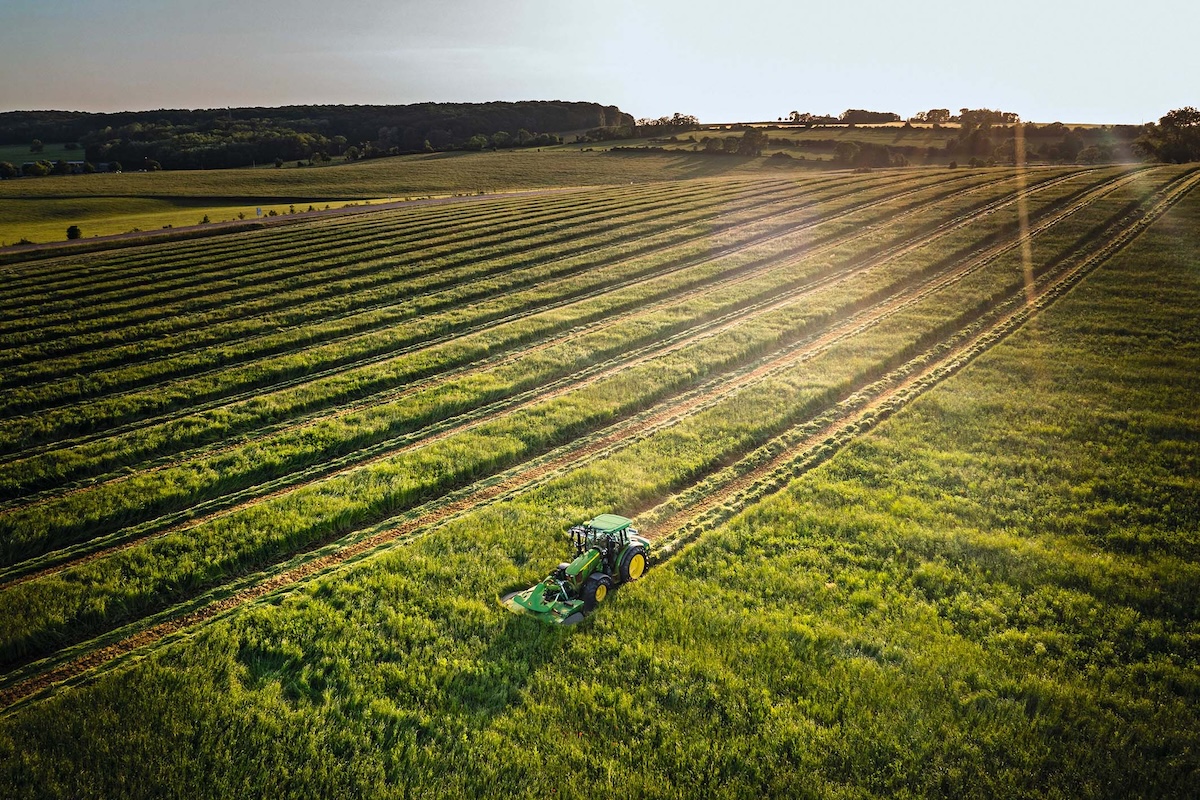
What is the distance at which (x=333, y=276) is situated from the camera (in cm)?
3872

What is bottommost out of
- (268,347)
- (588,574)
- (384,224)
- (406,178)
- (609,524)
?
(588,574)

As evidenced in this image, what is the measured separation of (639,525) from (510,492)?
3.30 m

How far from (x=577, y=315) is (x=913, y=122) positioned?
133 metres

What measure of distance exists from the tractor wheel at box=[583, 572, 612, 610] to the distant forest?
145695 millimetres

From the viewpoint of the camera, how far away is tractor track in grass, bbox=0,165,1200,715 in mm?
10188

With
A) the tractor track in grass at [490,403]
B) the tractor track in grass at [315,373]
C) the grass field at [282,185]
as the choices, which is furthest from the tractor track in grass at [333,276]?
the grass field at [282,185]

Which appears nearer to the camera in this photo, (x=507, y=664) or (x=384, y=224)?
(x=507, y=664)

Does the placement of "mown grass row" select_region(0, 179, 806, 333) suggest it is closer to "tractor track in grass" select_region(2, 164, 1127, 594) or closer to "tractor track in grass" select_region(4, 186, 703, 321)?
"tractor track in grass" select_region(4, 186, 703, 321)

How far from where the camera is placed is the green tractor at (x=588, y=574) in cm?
1068

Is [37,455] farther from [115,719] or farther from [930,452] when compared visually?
[930,452]

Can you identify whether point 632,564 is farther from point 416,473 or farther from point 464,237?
point 464,237

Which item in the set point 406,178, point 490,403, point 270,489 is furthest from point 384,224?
point 406,178

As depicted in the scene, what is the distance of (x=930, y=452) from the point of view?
52.7 feet

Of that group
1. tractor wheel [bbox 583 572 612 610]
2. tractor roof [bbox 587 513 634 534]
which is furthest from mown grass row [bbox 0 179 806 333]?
tractor wheel [bbox 583 572 612 610]
